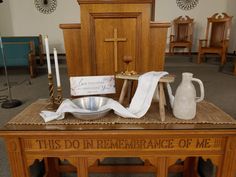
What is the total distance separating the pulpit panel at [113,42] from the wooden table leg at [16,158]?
1.92ft

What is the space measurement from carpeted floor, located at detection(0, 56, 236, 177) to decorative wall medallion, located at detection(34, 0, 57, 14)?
158cm

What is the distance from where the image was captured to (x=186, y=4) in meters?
5.33

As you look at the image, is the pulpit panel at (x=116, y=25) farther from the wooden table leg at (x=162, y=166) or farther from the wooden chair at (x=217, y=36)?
the wooden chair at (x=217, y=36)

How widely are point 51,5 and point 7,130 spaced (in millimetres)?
5231

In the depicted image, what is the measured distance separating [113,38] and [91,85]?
0.30 m

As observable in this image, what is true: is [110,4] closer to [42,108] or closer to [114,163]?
[42,108]

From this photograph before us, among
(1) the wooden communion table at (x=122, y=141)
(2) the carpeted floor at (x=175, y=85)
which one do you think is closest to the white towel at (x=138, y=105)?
(1) the wooden communion table at (x=122, y=141)

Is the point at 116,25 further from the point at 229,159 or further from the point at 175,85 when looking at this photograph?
the point at 175,85

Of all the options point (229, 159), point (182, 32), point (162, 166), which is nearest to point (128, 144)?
point (162, 166)

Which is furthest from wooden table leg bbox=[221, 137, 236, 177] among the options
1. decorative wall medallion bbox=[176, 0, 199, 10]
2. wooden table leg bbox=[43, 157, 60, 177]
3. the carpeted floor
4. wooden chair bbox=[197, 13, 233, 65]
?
decorative wall medallion bbox=[176, 0, 199, 10]

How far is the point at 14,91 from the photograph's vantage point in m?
3.38

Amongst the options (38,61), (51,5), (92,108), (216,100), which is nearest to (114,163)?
(92,108)

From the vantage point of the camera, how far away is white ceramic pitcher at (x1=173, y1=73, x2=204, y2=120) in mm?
884

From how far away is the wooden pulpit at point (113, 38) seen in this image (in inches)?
44.1
